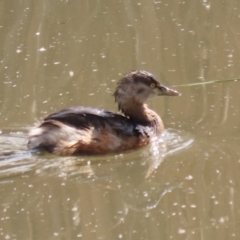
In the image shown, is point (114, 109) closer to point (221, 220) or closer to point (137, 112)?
point (137, 112)

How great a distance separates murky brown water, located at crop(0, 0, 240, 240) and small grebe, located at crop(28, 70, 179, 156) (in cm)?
10

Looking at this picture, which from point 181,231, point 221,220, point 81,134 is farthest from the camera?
point 81,134

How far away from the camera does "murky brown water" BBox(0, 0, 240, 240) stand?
5336mm

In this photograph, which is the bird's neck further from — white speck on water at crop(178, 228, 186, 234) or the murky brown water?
white speck on water at crop(178, 228, 186, 234)

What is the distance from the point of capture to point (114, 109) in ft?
24.2

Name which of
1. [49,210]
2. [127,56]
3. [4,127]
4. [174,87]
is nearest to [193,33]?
[127,56]

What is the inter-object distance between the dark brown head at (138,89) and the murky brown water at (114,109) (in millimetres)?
215

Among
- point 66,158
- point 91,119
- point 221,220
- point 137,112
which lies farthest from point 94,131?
point 221,220

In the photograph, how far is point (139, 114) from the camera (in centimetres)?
714

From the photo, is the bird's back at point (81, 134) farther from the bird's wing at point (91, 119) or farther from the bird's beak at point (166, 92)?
the bird's beak at point (166, 92)

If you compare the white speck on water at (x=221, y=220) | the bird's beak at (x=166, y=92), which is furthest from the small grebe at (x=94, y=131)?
the white speck on water at (x=221, y=220)

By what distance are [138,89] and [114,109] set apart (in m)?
0.37

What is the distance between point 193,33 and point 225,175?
328cm

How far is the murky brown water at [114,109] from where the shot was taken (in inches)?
210
